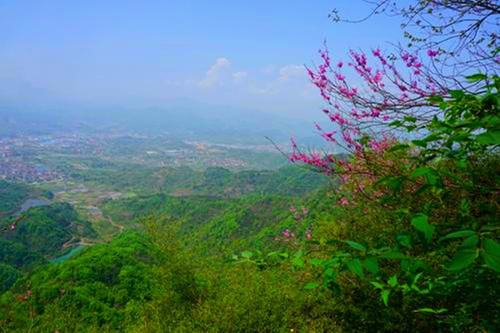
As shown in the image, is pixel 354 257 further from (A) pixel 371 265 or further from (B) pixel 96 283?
(B) pixel 96 283

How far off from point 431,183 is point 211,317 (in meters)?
3.41

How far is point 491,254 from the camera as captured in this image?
24.1 inches

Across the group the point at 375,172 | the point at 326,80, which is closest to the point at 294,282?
the point at 375,172

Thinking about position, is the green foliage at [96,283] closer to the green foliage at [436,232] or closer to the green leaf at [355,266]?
the green foliage at [436,232]

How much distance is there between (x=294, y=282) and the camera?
4.28 metres

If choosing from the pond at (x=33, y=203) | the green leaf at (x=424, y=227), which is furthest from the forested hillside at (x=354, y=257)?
the pond at (x=33, y=203)

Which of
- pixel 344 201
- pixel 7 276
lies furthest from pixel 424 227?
pixel 7 276

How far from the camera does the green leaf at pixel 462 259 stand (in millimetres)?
611

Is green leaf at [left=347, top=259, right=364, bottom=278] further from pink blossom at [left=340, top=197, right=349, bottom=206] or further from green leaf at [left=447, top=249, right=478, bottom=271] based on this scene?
pink blossom at [left=340, top=197, right=349, bottom=206]

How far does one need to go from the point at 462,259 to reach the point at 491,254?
5 centimetres

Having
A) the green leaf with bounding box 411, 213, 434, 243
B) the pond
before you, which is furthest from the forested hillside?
the pond

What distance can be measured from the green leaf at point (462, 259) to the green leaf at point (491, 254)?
18mm

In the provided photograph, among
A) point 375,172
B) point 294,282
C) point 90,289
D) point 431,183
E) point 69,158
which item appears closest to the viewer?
point 431,183

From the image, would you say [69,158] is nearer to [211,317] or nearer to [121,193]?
[121,193]
